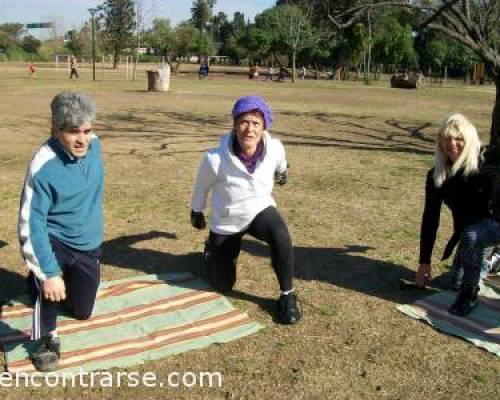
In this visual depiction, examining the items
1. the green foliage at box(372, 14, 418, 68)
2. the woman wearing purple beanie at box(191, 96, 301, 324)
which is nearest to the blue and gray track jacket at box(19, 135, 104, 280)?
the woman wearing purple beanie at box(191, 96, 301, 324)

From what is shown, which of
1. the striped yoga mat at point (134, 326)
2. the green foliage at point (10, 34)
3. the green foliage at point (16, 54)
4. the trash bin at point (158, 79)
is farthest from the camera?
the green foliage at point (10, 34)

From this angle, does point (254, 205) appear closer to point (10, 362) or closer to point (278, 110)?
point (10, 362)

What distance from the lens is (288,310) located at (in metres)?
3.76

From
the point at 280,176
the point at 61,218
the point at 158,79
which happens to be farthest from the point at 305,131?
the point at 158,79

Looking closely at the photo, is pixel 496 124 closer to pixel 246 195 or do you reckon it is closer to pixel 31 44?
pixel 246 195

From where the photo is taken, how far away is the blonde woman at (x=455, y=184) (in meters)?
3.88

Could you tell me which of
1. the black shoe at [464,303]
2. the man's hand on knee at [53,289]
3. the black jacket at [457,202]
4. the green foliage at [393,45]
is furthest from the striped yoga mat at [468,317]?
the green foliage at [393,45]

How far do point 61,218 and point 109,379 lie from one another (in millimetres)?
919

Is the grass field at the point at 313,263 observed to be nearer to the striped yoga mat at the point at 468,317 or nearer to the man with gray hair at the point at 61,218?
the striped yoga mat at the point at 468,317

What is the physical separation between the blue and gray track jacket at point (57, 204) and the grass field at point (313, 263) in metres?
0.73

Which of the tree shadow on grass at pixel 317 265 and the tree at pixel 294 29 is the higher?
the tree at pixel 294 29

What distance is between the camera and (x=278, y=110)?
18.8m

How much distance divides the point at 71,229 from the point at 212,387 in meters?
1.18

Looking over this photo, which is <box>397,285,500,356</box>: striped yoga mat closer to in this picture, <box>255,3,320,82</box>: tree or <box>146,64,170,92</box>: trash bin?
<box>146,64,170,92</box>: trash bin
